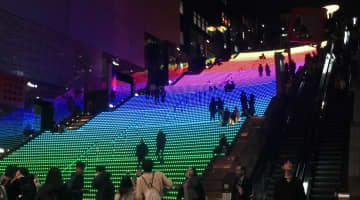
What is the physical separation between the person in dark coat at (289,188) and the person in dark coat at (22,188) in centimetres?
323

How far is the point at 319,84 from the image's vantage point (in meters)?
18.0

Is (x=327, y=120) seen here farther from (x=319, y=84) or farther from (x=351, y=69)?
(x=351, y=69)

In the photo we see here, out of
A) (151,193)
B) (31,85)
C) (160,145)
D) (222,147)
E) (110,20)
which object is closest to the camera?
(151,193)

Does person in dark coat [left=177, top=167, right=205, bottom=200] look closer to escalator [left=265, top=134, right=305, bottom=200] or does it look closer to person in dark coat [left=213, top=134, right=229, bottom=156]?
escalator [left=265, top=134, right=305, bottom=200]

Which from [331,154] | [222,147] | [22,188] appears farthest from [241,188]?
[222,147]

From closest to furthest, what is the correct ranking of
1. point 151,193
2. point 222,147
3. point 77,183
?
point 151,193 < point 77,183 < point 222,147

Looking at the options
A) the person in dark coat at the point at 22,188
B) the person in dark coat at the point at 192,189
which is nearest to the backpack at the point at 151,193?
the person in dark coat at the point at 22,188

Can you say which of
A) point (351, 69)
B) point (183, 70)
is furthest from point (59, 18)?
point (183, 70)

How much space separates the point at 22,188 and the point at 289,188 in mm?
3489

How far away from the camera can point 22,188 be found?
6430mm

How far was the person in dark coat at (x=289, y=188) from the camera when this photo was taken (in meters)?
6.31

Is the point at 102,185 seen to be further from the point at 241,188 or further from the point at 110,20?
the point at 110,20

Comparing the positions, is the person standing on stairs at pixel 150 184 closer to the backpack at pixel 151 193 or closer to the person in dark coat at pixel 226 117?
the backpack at pixel 151 193

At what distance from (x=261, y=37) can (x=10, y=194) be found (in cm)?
2326
